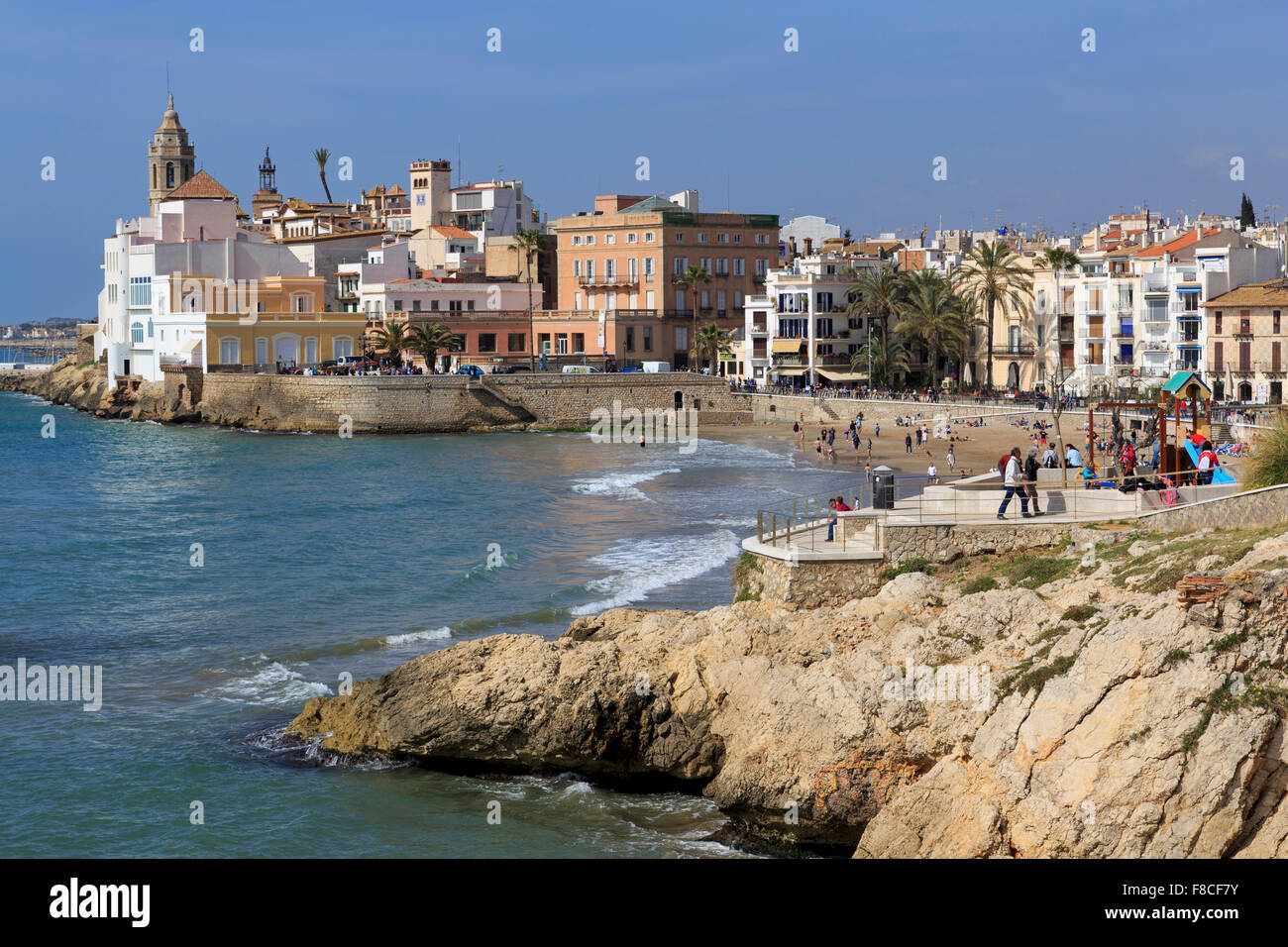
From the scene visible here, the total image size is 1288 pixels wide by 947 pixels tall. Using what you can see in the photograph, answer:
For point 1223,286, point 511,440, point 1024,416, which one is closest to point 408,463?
point 511,440

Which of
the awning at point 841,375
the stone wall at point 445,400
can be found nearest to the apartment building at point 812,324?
the awning at point 841,375

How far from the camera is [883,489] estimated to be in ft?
71.1

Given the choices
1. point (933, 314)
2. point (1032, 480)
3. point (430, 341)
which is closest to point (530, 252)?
point (430, 341)

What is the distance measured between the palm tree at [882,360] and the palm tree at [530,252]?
18.6 m

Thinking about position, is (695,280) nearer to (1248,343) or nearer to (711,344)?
(711,344)

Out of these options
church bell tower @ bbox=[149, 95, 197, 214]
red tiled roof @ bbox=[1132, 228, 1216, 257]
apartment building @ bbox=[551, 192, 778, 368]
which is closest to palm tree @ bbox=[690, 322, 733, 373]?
apartment building @ bbox=[551, 192, 778, 368]

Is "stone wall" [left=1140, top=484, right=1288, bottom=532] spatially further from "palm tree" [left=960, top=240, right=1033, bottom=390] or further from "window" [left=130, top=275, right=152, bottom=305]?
"window" [left=130, top=275, right=152, bottom=305]

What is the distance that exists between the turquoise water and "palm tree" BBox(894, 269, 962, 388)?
13629 mm

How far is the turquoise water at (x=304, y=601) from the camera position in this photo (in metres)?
15.9

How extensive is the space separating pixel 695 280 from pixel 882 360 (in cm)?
1500

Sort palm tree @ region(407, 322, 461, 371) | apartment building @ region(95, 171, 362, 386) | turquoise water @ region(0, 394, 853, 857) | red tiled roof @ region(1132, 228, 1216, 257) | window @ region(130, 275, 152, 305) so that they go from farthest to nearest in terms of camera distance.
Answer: window @ region(130, 275, 152, 305) < palm tree @ region(407, 322, 461, 371) < apartment building @ region(95, 171, 362, 386) < red tiled roof @ region(1132, 228, 1216, 257) < turquoise water @ region(0, 394, 853, 857)

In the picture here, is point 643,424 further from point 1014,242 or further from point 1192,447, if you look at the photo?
point 1192,447

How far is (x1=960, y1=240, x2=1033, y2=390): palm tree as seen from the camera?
67.9 meters

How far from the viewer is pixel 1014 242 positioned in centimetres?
8631
